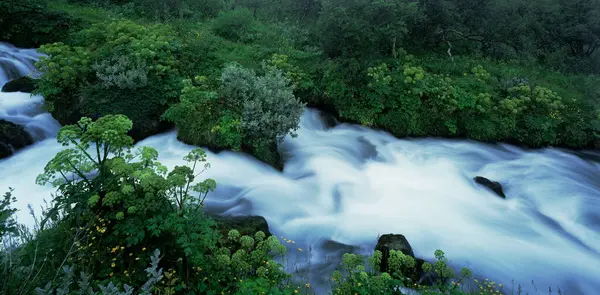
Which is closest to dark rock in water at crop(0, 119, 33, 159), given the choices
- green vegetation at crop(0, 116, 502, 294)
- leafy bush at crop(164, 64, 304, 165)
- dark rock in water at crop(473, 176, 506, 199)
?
leafy bush at crop(164, 64, 304, 165)

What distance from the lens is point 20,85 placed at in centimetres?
1081

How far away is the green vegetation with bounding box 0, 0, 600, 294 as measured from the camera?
4438 mm

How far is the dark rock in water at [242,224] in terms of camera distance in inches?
237

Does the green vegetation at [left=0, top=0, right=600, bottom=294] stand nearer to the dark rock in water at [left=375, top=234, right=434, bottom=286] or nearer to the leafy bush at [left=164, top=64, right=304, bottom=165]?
the leafy bush at [left=164, top=64, right=304, bottom=165]

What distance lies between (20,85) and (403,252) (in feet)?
37.6

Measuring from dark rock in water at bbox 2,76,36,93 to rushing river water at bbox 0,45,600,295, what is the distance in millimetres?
246

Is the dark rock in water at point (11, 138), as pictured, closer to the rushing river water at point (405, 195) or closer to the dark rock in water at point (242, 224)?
the rushing river water at point (405, 195)

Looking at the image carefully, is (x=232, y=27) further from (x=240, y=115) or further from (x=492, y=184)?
(x=492, y=184)

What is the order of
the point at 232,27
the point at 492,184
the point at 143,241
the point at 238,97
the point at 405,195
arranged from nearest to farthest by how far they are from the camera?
the point at 143,241 → the point at 405,195 → the point at 492,184 → the point at 238,97 → the point at 232,27

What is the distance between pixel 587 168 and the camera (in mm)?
11438

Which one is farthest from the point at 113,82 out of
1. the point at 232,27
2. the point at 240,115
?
the point at 232,27

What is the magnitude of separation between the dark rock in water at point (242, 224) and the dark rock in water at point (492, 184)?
6.07 metres

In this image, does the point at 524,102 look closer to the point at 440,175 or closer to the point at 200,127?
the point at 440,175

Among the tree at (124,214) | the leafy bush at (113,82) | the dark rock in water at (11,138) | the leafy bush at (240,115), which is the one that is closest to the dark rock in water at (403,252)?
the tree at (124,214)
